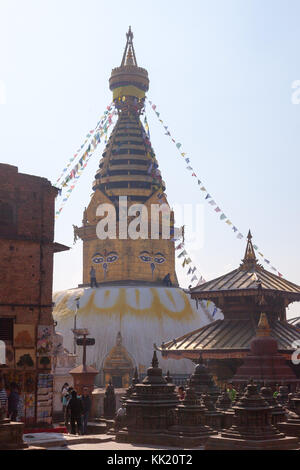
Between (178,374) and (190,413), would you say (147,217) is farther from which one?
(190,413)

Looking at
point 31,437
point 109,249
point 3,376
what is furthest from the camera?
point 109,249

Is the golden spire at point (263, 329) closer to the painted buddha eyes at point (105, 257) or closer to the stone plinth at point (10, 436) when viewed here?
the stone plinth at point (10, 436)

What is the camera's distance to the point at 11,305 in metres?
21.8

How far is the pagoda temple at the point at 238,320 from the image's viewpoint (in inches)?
1216

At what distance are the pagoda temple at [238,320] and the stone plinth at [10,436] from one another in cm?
1740

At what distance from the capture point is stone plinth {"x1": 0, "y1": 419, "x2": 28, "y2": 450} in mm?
13531

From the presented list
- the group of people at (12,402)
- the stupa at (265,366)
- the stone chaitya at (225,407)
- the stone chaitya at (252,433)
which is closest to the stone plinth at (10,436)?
the stone chaitya at (252,433)

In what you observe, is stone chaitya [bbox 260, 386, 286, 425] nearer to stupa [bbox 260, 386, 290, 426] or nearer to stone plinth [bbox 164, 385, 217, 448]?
stupa [bbox 260, 386, 290, 426]

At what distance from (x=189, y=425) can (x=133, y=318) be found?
27305mm

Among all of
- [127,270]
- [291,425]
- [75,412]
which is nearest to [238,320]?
[75,412]

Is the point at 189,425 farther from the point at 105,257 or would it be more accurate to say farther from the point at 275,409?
the point at 105,257
